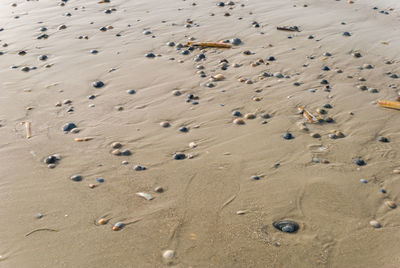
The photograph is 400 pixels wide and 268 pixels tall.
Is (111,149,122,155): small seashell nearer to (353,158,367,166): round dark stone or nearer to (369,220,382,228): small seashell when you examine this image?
(353,158,367,166): round dark stone

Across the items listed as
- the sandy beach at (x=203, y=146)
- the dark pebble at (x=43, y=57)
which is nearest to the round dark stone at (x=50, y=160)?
the sandy beach at (x=203, y=146)

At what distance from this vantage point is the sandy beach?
3.56 metres

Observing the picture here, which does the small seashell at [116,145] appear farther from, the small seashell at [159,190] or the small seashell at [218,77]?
the small seashell at [218,77]

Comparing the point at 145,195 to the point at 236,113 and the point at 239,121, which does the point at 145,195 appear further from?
the point at 236,113

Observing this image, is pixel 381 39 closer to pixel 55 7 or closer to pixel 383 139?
pixel 383 139

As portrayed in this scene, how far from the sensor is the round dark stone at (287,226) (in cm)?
362

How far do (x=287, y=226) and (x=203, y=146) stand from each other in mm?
1729

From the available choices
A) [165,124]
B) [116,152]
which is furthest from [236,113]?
[116,152]

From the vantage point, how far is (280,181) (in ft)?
14.1

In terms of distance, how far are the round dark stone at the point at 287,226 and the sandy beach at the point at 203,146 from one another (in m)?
0.01

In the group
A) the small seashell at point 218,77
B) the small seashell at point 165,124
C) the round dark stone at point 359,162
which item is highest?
the small seashell at point 218,77

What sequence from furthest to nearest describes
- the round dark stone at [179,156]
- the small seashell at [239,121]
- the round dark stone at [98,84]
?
the round dark stone at [98,84] < the small seashell at [239,121] < the round dark stone at [179,156]

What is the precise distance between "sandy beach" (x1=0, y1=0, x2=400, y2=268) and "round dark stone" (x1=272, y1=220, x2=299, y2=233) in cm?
1

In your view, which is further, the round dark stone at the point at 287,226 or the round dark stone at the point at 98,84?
the round dark stone at the point at 98,84
